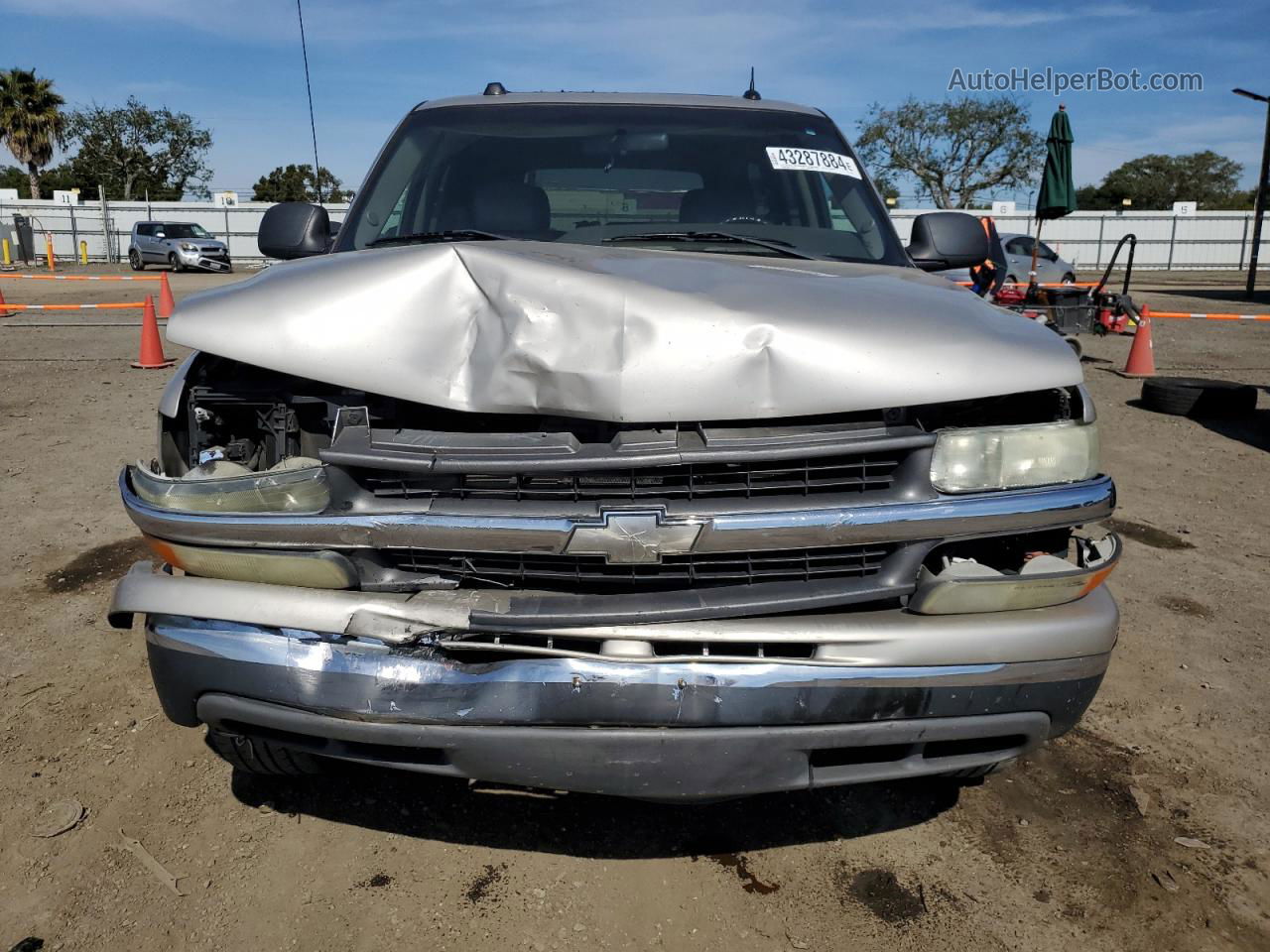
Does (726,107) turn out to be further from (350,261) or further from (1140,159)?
(1140,159)

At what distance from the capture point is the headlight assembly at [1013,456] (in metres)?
2.09

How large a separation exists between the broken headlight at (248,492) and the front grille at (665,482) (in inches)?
4.5

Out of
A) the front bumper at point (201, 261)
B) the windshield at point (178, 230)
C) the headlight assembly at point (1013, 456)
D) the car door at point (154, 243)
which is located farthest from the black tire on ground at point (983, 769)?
the car door at point (154, 243)

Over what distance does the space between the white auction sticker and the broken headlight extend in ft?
6.92

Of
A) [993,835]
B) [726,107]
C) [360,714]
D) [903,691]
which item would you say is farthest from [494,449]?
[726,107]

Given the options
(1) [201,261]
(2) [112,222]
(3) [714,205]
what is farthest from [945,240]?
(2) [112,222]

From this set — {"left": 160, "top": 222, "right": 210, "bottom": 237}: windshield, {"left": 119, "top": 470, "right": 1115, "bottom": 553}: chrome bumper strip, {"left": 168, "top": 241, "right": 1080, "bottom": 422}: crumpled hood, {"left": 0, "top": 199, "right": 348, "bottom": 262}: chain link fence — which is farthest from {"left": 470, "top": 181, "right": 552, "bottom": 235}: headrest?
{"left": 0, "top": 199, "right": 348, "bottom": 262}: chain link fence

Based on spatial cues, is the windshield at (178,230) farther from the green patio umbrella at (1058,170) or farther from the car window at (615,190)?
the car window at (615,190)

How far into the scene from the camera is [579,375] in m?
2.00

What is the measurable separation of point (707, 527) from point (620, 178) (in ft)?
6.24

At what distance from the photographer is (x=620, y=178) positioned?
346cm

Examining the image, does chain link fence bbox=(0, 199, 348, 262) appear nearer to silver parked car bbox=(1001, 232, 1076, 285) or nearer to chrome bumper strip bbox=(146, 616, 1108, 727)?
silver parked car bbox=(1001, 232, 1076, 285)

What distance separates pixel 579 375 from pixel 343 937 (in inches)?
53.9

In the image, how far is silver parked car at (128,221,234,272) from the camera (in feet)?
93.5
